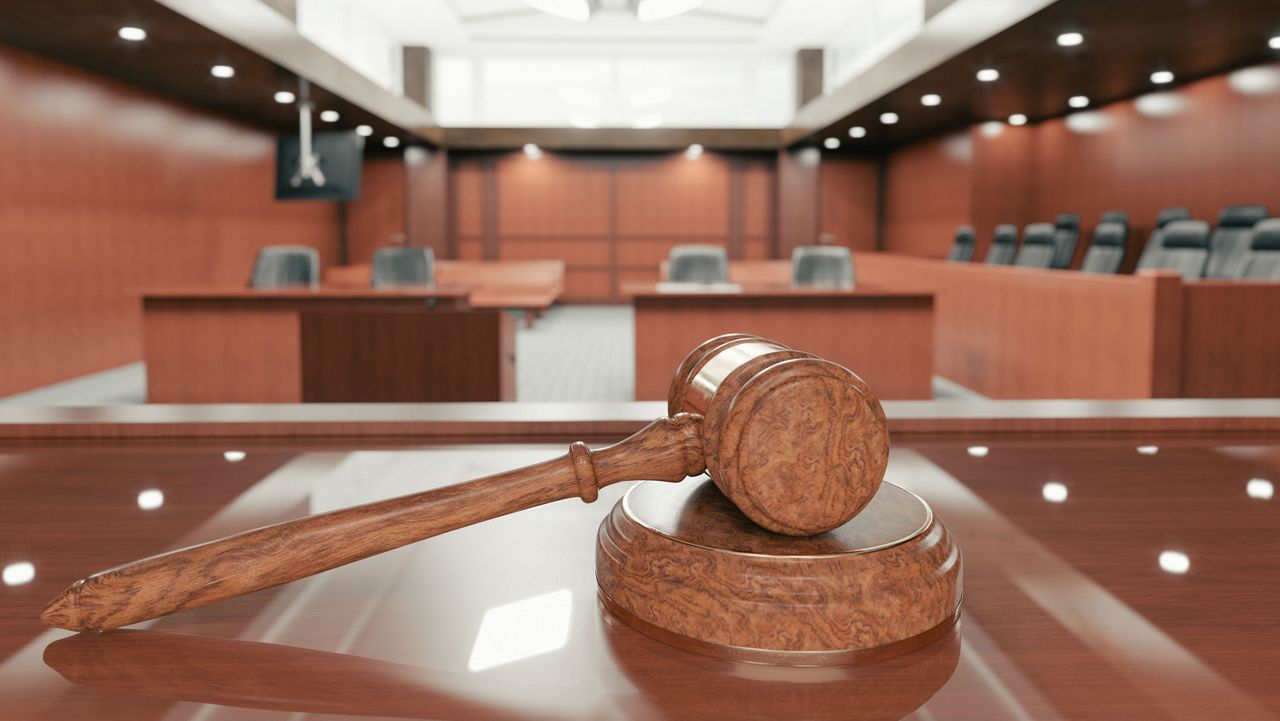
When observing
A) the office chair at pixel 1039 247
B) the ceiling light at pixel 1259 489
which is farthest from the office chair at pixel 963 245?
the ceiling light at pixel 1259 489

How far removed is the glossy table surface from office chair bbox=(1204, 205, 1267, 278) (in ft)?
24.1

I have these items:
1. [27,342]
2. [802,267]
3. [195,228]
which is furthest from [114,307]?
[802,267]

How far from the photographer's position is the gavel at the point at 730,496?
481mm

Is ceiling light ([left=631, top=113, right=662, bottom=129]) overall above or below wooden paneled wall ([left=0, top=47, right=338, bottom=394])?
above

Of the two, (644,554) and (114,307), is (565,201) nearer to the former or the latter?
(114,307)

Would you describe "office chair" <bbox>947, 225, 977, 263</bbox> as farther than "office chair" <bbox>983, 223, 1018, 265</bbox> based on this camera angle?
Yes

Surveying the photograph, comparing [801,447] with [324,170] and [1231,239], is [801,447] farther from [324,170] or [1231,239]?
[324,170]

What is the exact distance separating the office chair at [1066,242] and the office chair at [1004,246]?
0.72 metres

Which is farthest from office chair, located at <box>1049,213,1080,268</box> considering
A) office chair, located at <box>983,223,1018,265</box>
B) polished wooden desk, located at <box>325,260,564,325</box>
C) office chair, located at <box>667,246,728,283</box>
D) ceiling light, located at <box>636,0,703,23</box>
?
polished wooden desk, located at <box>325,260,564,325</box>

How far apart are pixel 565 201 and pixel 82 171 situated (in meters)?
8.44

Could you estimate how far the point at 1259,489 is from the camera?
808mm

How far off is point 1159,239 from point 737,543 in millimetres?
8797

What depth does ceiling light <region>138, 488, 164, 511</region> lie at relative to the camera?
29.4 inches

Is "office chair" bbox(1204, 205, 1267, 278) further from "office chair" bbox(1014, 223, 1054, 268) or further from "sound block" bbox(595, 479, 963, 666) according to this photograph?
"sound block" bbox(595, 479, 963, 666)
